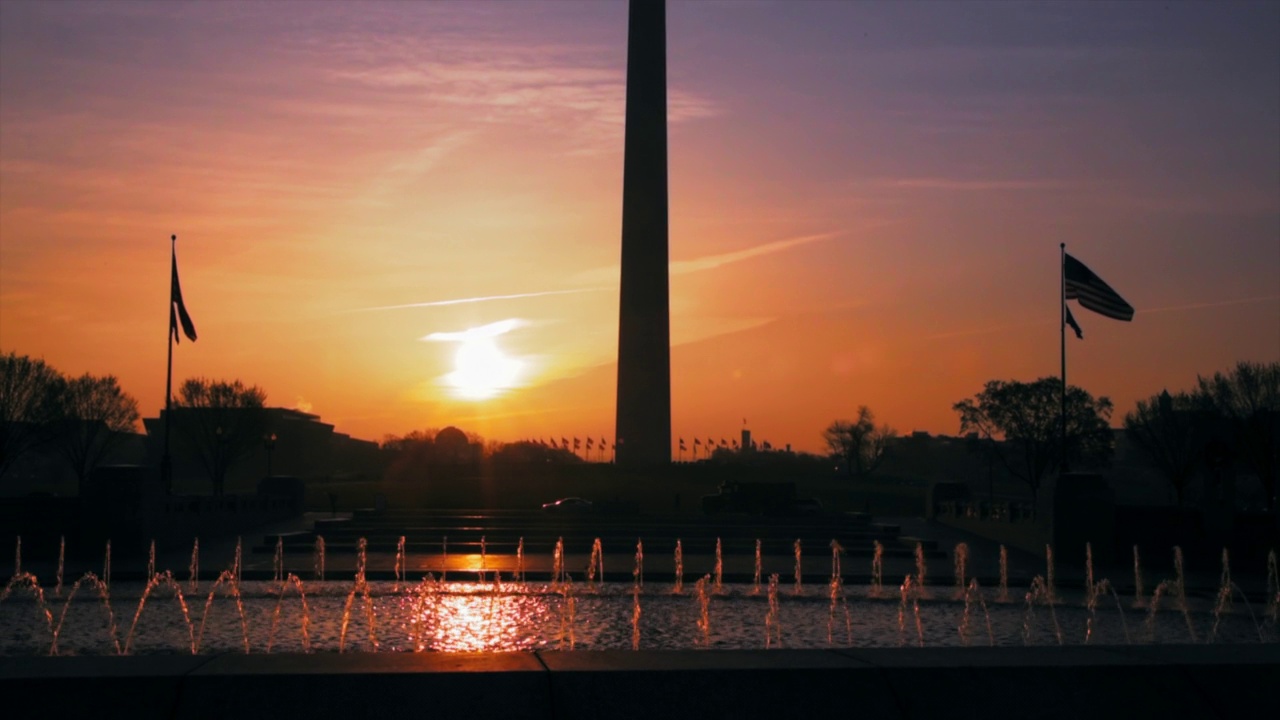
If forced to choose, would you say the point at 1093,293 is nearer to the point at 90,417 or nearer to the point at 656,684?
the point at 656,684

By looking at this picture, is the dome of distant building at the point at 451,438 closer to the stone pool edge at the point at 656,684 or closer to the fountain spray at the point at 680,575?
the fountain spray at the point at 680,575

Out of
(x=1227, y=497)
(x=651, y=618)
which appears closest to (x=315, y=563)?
(x=651, y=618)

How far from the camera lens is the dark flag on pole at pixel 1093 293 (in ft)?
103

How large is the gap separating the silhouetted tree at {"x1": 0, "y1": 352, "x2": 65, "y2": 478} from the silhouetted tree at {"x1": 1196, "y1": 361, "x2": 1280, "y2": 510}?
51.8 m

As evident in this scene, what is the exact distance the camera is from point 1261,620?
18188 millimetres

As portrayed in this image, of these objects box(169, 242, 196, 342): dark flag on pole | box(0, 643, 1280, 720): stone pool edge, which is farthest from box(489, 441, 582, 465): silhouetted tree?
box(0, 643, 1280, 720): stone pool edge

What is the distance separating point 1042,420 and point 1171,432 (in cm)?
1067

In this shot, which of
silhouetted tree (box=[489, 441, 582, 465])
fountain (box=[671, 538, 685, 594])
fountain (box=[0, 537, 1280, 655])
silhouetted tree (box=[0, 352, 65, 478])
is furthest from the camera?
silhouetted tree (box=[489, 441, 582, 465])

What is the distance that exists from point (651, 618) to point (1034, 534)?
54.0 ft

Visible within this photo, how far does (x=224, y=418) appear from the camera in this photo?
73.4 m

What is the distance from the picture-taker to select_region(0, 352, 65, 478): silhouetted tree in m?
57.3

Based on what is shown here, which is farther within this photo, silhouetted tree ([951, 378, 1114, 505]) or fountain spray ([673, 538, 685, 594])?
silhouetted tree ([951, 378, 1114, 505])

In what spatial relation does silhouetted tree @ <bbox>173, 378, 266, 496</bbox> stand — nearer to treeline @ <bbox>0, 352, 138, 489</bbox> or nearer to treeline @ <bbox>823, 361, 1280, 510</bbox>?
treeline @ <bbox>0, 352, 138, 489</bbox>

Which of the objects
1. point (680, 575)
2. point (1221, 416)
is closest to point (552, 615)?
point (680, 575)
